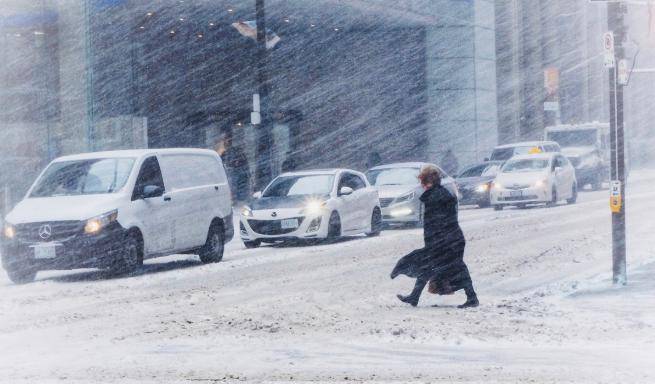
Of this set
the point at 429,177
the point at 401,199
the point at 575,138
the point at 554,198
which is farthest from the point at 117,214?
the point at 575,138

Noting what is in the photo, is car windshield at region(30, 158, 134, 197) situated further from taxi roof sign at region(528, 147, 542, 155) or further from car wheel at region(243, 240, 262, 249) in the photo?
taxi roof sign at region(528, 147, 542, 155)

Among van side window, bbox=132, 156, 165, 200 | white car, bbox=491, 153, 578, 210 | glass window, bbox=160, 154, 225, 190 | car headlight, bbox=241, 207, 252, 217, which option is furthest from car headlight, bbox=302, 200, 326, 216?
white car, bbox=491, 153, 578, 210

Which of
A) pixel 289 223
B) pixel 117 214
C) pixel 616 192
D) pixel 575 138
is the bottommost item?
pixel 289 223

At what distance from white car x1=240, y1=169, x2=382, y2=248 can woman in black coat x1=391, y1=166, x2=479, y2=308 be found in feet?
26.9

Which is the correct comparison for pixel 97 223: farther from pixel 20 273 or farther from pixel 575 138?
pixel 575 138

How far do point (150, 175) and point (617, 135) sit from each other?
682cm

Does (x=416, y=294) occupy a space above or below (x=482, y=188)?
below

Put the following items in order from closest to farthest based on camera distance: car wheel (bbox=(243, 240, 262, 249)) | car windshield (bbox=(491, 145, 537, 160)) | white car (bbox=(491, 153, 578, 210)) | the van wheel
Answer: the van wheel → car wheel (bbox=(243, 240, 262, 249)) → white car (bbox=(491, 153, 578, 210)) → car windshield (bbox=(491, 145, 537, 160))

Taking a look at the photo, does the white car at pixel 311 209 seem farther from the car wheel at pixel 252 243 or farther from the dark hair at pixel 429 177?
the dark hair at pixel 429 177

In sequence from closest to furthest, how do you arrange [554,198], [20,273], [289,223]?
[20,273] → [289,223] → [554,198]

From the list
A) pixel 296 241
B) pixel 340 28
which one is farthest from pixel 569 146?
pixel 296 241

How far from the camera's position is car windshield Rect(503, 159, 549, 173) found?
2953 cm

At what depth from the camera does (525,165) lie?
98.5 feet

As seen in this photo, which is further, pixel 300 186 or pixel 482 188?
pixel 482 188
